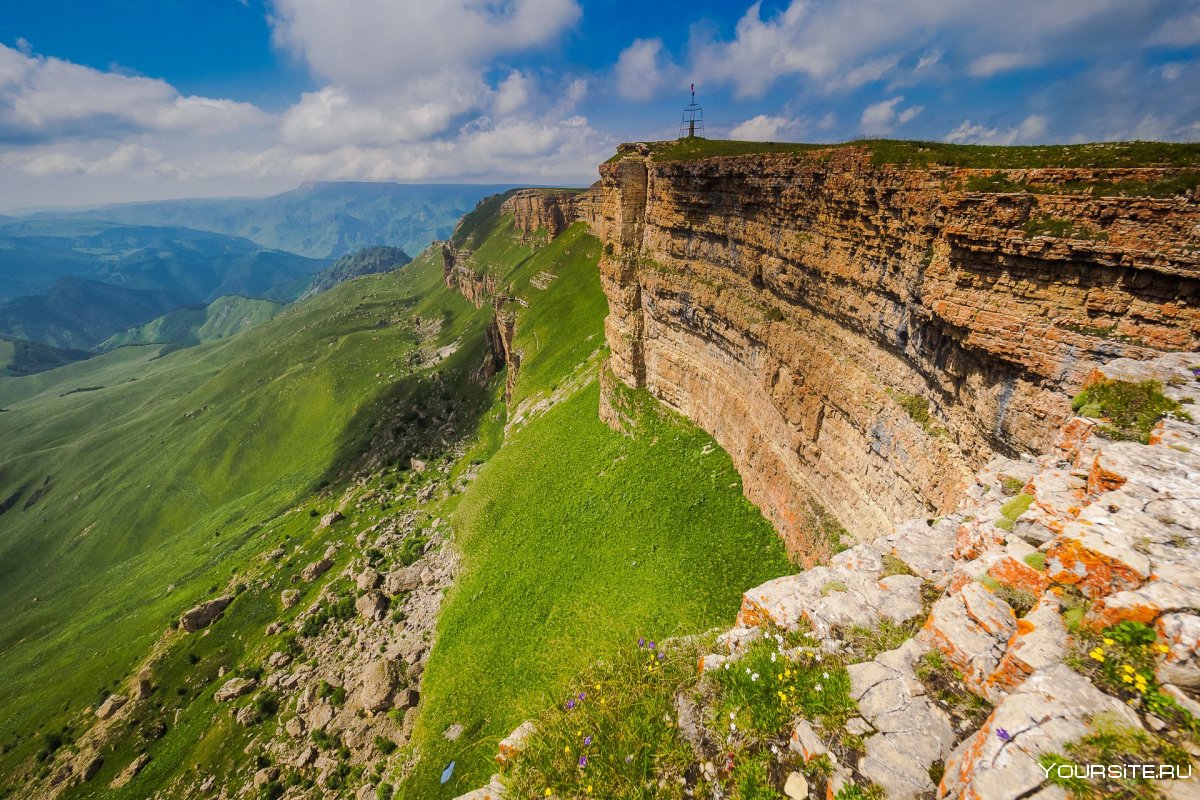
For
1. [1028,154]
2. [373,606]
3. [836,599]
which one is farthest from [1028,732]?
[373,606]

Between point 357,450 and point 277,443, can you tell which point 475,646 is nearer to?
point 357,450

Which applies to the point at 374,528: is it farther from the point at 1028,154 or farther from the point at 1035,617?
the point at 1028,154

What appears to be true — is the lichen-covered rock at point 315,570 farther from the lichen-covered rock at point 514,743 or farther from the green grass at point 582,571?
the lichen-covered rock at point 514,743

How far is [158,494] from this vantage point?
107938 millimetres

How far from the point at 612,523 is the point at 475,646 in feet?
42.3

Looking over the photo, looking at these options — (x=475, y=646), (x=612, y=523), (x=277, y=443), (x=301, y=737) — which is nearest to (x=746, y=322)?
(x=612, y=523)

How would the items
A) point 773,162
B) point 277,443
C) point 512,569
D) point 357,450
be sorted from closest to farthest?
1. point 773,162
2. point 512,569
3. point 357,450
4. point 277,443

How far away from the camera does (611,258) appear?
42.8 m

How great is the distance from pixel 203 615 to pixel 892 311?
78.7 meters

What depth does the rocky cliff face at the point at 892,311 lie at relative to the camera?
36.3ft

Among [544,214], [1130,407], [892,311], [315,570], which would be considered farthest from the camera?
[544,214]

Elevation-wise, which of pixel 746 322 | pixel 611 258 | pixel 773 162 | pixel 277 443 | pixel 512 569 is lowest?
pixel 277 443

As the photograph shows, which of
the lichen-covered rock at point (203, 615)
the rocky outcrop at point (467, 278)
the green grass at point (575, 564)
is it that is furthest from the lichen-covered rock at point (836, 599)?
the rocky outcrop at point (467, 278)

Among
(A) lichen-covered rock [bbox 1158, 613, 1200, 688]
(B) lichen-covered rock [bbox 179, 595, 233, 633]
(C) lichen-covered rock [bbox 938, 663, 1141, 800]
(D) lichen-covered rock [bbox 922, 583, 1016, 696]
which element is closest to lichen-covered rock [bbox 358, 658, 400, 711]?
(B) lichen-covered rock [bbox 179, 595, 233, 633]
